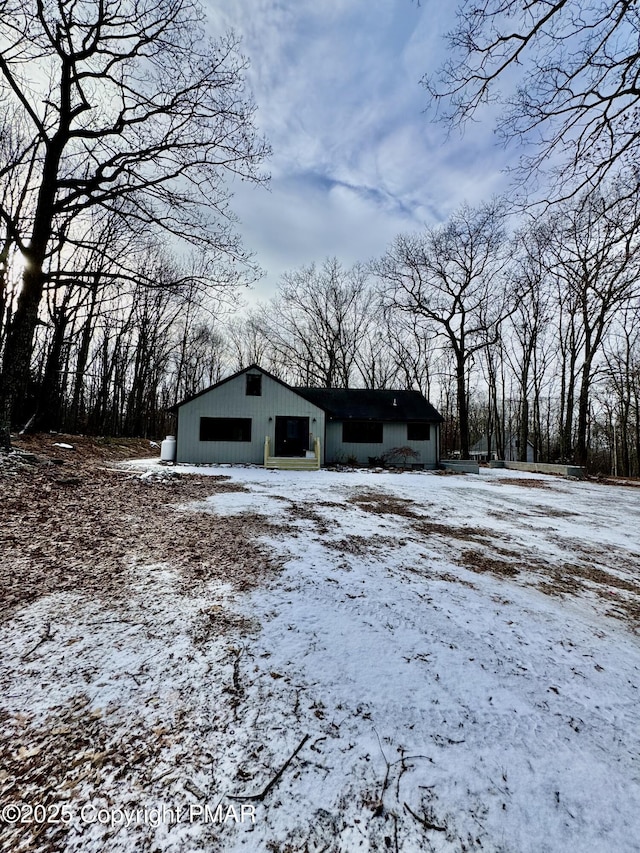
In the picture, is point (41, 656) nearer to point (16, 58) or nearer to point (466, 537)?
point (466, 537)

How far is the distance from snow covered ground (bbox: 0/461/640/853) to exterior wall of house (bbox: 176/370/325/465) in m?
→ 11.7

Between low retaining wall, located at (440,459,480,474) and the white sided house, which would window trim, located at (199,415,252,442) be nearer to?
the white sided house

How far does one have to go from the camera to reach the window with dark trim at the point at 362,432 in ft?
57.7

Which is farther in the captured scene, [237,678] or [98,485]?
[98,485]

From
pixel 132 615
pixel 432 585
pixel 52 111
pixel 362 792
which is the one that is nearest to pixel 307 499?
pixel 432 585

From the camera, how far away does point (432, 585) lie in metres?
3.56

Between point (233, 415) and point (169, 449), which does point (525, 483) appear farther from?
point (169, 449)

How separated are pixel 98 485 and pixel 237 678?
662 cm

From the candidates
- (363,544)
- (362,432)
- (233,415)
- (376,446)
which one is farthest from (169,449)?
(363,544)

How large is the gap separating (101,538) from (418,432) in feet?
51.3

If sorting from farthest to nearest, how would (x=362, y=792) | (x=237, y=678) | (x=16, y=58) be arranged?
(x=16, y=58) < (x=237, y=678) < (x=362, y=792)

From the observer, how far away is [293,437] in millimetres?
15695

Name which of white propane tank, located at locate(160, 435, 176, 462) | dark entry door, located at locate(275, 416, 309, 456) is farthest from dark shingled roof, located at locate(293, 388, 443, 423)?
white propane tank, located at locate(160, 435, 176, 462)

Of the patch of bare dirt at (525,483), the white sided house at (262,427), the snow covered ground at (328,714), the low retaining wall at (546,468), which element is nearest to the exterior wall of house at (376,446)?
the white sided house at (262,427)
